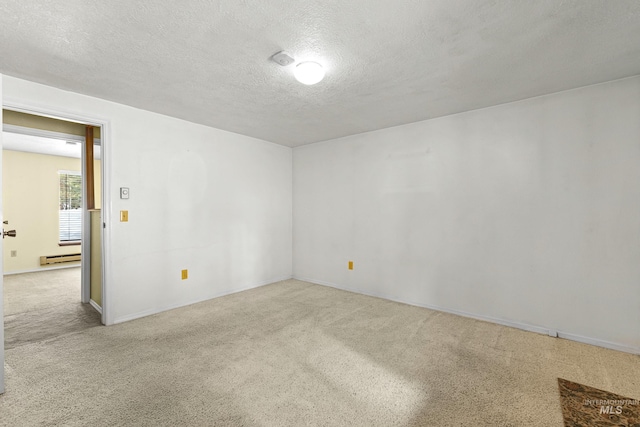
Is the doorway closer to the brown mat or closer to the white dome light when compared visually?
the white dome light

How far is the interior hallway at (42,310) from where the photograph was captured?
9.12ft

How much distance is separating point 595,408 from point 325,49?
285cm

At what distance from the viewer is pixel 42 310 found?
3451mm

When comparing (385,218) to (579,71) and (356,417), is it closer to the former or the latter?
(579,71)

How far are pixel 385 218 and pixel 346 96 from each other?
177 centimetres

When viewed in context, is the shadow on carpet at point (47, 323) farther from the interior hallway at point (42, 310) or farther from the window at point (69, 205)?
the window at point (69, 205)

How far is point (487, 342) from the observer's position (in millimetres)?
2590

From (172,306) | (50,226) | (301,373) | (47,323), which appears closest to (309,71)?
(301,373)

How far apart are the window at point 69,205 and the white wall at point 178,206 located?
424cm

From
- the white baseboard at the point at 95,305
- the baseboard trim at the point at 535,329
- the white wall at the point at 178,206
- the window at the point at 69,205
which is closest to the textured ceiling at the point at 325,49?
→ the white wall at the point at 178,206

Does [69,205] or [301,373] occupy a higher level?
[69,205]

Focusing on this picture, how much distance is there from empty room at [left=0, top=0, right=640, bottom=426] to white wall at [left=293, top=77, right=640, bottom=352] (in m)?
0.02

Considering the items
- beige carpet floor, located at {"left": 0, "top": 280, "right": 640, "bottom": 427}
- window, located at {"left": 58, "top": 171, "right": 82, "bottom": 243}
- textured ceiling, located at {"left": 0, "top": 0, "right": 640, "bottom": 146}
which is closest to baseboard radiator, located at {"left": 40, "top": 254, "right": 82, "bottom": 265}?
window, located at {"left": 58, "top": 171, "right": 82, "bottom": 243}

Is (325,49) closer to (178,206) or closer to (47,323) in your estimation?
(178,206)
